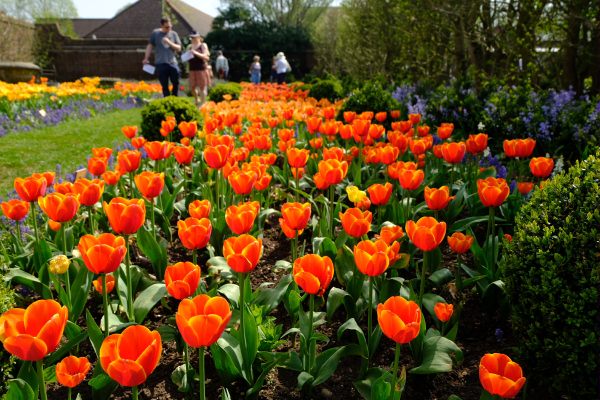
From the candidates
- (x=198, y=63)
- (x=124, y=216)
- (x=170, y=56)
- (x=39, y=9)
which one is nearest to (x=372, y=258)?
(x=124, y=216)

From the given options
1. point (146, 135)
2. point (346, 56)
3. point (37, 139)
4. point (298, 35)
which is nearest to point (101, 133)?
point (37, 139)

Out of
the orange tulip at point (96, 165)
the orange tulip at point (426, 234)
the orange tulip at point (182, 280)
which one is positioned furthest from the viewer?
the orange tulip at point (96, 165)

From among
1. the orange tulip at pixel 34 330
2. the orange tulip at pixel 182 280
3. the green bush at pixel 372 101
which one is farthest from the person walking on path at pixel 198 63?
the orange tulip at pixel 34 330

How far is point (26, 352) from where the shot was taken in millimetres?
1268

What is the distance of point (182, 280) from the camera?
1.71 meters

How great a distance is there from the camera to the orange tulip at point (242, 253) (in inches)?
67.1

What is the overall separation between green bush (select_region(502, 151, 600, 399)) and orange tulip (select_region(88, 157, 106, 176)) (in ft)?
7.63

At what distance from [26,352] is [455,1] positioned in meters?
7.92

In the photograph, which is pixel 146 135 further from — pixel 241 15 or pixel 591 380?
pixel 241 15

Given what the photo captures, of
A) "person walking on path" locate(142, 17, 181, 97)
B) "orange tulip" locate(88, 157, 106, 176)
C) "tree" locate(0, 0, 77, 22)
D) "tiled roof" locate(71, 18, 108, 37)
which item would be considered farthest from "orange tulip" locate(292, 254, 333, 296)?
"tiled roof" locate(71, 18, 108, 37)

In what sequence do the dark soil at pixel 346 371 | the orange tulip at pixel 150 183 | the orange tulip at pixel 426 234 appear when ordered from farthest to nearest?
1. the orange tulip at pixel 150 183
2. the dark soil at pixel 346 371
3. the orange tulip at pixel 426 234

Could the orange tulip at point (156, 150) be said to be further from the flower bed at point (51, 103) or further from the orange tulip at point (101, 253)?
the flower bed at point (51, 103)

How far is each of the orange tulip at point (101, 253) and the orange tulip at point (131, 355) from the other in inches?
22.0

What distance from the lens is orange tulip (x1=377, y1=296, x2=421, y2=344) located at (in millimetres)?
1438
